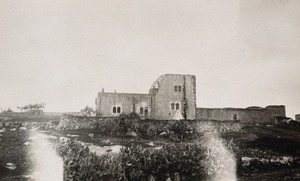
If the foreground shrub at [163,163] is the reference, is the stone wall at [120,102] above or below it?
above

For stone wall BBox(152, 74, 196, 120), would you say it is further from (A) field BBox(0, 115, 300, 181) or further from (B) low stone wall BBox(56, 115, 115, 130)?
(A) field BBox(0, 115, 300, 181)

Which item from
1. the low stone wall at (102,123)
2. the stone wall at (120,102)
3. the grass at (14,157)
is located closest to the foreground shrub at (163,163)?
the grass at (14,157)

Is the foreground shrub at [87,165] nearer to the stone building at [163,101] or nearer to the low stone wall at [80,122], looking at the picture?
the low stone wall at [80,122]

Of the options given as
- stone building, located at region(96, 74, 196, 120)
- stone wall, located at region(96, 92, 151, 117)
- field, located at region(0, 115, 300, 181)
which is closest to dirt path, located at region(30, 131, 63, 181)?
field, located at region(0, 115, 300, 181)

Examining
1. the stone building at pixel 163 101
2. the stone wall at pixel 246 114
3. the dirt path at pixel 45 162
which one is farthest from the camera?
the stone wall at pixel 246 114

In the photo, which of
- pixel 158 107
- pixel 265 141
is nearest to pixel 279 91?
pixel 265 141

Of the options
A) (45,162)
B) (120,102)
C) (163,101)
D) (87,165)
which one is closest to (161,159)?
(87,165)

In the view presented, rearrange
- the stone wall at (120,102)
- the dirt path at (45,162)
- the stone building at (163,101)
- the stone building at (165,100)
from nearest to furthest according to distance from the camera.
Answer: the dirt path at (45,162) → the stone wall at (120,102) → the stone building at (163,101) → the stone building at (165,100)
